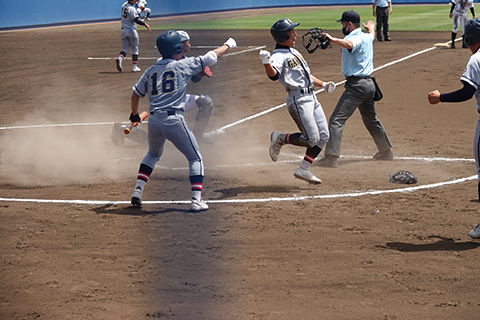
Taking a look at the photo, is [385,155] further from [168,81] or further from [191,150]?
[168,81]

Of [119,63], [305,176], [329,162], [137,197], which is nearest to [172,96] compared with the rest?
[137,197]

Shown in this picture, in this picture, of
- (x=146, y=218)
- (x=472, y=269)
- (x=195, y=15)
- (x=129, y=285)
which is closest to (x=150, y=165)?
(x=146, y=218)

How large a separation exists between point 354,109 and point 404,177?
1.63 metres

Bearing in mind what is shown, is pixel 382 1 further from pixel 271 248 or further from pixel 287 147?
pixel 271 248

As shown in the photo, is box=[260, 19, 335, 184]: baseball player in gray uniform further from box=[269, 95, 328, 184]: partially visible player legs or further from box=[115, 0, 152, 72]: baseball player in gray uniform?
box=[115, 0, 152, 72]: baseball player in gray uniform

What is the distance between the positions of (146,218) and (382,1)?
19.7 meters

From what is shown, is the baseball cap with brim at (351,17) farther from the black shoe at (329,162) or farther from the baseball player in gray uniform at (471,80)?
the baseball player in gray uniform at (471,80)

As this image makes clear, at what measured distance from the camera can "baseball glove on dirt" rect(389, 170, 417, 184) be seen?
332 inches

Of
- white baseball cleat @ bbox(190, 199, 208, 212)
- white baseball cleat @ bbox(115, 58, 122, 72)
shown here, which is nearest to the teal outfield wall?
white baseball cleat @ bbox(115, 58, 122, 72)

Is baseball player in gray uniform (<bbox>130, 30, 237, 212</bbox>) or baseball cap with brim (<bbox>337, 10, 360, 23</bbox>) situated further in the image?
baseball cap with brim (<bbox>337, 10, 360, 23</bbox>)

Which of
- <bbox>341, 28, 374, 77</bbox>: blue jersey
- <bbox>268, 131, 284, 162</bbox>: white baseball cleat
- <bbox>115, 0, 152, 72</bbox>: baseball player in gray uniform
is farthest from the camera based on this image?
<bbox>115, 0, 152, 72</bbox>: baseball player in gray uniform

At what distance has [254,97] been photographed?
15.2 meters

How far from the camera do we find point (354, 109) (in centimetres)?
959

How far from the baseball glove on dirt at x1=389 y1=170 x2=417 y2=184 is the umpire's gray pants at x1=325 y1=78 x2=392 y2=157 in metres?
1.21
